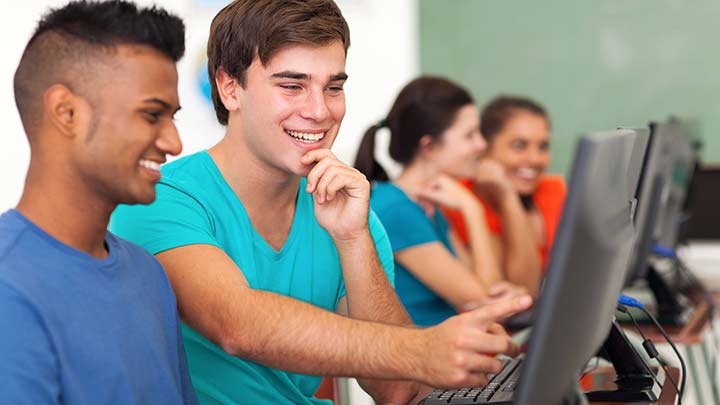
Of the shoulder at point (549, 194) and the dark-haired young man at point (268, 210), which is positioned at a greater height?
the dark-haired young man at point (268, 210)

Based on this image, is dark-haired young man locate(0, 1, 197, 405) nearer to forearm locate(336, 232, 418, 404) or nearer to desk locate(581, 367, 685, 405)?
Result: forearm locate(336, 232, 418, 404)

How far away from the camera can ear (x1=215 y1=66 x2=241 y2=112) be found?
5.49ft

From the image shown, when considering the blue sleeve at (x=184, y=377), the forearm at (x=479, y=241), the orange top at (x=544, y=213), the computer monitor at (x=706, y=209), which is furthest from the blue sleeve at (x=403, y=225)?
the computer monitor at (x=706, y=209)

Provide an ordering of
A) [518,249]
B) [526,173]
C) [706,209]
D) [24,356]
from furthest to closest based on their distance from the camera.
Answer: [706,209] → [526,173] → [518,249] → [24,356]

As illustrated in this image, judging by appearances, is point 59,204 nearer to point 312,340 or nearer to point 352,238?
point 312,340

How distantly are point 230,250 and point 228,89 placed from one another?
11.3 inches

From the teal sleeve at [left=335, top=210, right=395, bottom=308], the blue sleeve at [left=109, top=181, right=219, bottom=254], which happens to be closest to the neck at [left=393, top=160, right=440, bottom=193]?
the teal sleeve at [left=335, top=210, right=395, bottom=308]

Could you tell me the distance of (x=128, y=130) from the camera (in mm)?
1200

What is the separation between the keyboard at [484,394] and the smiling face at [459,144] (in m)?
1.62

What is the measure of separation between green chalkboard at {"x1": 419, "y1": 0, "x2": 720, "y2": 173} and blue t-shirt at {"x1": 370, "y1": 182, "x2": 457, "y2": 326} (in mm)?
2010

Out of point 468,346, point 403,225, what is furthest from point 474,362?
point 403,225

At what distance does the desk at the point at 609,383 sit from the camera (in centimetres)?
150

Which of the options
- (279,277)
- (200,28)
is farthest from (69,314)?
(200,28)

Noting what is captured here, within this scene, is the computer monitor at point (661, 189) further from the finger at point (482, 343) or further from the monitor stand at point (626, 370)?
the finger at point (482, 343)
